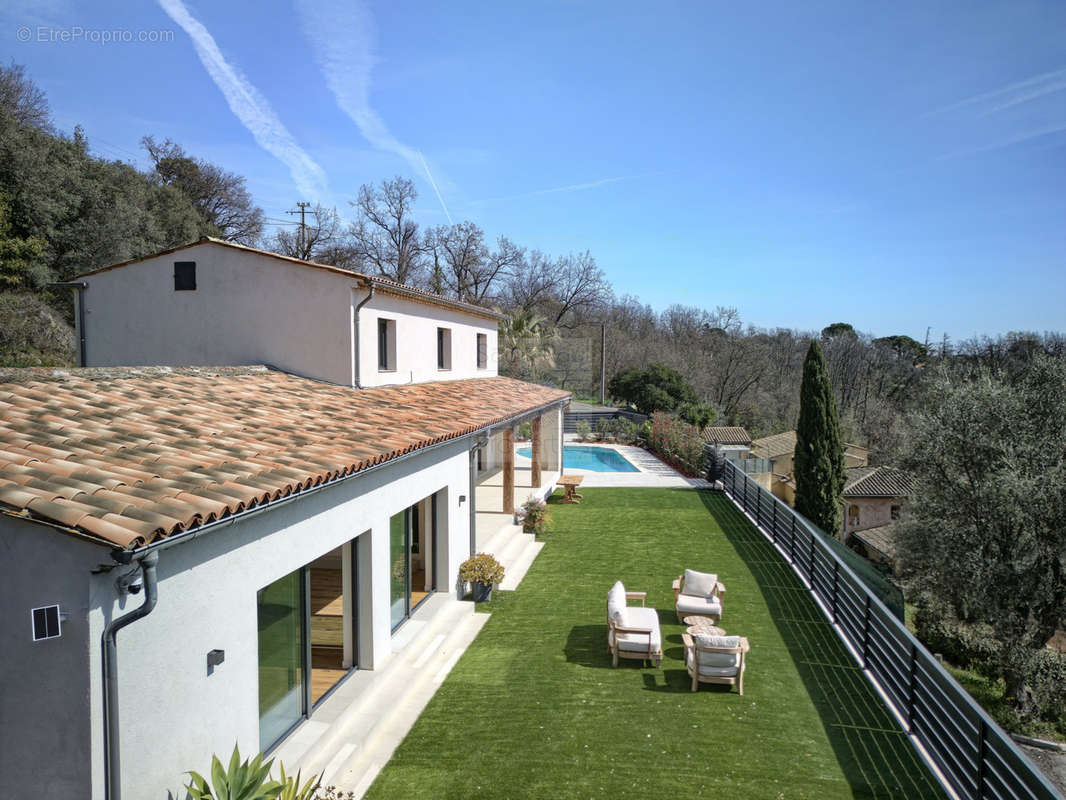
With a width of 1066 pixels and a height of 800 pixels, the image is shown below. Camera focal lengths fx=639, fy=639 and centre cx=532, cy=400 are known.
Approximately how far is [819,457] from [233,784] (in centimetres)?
2259

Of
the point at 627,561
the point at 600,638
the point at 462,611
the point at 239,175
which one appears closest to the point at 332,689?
the point at 462,611

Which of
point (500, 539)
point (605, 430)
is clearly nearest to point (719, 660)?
point (500, 539)

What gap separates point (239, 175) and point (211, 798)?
50.3m

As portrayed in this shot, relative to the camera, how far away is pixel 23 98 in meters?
32.2

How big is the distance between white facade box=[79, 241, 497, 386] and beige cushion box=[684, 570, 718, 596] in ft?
22.9

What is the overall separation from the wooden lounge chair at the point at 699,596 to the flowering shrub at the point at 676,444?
47.8ft

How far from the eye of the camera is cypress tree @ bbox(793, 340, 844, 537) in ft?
75.9

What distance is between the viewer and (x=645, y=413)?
1726 inches

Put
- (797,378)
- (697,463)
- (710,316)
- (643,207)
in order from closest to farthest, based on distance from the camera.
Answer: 1. (697,463)
2. (643,207)
3. (797,378)
4. (710,316)

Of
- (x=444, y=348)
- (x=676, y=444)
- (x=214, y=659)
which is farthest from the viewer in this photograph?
(x=676, y=444)

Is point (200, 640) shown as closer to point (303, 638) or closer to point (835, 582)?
point (303, 638)

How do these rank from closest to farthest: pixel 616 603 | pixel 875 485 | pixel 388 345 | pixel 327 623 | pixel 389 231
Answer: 1. pixel 327 623
2. pixel 616 603
3. pixel 388 345
4. pixel 875 485
5. pixel 389 231

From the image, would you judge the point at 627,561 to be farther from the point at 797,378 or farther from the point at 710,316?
the point at 710,316

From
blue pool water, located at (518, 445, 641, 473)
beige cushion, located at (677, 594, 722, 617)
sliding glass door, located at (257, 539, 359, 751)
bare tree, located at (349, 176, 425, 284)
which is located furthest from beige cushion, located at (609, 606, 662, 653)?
bare tree, located at (349, 176, 425, 284)
